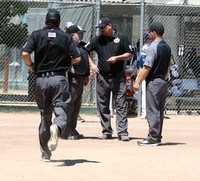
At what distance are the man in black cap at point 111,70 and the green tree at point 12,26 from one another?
643cm

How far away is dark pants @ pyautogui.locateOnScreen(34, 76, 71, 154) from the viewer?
7383 millimetres

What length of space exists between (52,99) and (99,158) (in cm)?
116

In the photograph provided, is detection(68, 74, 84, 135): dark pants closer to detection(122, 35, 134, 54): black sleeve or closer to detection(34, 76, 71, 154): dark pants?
detection(122, 35, 134, 54): black sleeve

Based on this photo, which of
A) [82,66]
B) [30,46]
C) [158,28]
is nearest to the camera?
[30,46]

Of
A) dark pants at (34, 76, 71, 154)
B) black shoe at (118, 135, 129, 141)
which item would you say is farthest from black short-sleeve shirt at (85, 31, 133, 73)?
dark pants at (34, 76, 71, 154)

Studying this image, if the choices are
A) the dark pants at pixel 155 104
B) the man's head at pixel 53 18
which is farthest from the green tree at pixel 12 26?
the man's head at pixel 53 18

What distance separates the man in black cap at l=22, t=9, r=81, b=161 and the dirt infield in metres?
0.56

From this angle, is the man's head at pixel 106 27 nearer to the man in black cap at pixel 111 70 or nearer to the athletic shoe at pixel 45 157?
the man in black cap at pixel 111 70

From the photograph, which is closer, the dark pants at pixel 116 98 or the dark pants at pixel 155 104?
the dark pants at pixel 155 104

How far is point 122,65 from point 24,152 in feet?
9.02

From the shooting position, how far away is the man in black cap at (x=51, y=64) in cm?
742

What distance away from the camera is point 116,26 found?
17.8 meters

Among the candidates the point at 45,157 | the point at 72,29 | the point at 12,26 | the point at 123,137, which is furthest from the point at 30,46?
the point at 12,26

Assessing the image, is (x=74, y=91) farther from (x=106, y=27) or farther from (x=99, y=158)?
(x=99, y=158)
